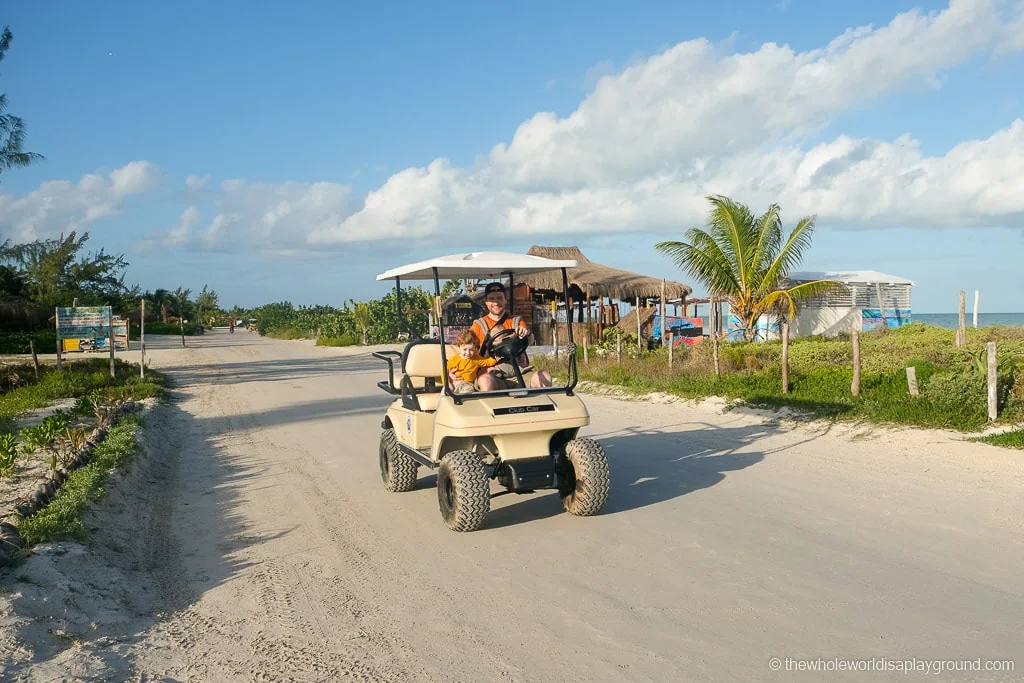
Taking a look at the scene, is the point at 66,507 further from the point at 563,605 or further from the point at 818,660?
the point at 818,660

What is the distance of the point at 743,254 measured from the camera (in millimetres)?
22516

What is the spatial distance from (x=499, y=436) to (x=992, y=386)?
24.0 feet

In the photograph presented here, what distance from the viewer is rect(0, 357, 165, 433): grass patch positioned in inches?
598

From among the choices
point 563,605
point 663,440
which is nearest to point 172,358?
point 663,440

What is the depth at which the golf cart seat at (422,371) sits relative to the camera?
25.5 feet

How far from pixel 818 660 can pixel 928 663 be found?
20.6 inches

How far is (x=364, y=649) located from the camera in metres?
4.46

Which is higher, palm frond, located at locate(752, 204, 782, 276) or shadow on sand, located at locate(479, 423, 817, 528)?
palm frond, located at locate(752, 204, 782, 276)

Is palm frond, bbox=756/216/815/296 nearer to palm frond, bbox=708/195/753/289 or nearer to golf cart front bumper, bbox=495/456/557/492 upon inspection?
palm frond, bbox=708/195/753/289

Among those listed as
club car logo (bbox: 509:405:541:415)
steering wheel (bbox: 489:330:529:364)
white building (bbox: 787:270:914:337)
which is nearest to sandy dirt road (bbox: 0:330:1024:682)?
club car logo (bbox: 509:405:541:415)

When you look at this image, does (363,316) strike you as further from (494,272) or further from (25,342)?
(494,272)

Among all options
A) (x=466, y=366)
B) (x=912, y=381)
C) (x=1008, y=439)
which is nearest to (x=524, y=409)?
(x=466, y=366)

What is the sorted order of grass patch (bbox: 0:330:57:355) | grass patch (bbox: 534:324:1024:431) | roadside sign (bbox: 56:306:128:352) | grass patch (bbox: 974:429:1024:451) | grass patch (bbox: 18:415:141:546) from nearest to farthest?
grass patch (bbox: 18:415:141:546)
grass patch (bbox: 974:429:1024:451)
grass patch (bbox: 534:324:1024:431)
roadside sign (bbox: 56:306:128:352)
grass patch (bbox: 0:330:57:355)

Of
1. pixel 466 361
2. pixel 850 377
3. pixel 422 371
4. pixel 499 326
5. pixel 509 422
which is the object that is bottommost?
pixel 850 377
